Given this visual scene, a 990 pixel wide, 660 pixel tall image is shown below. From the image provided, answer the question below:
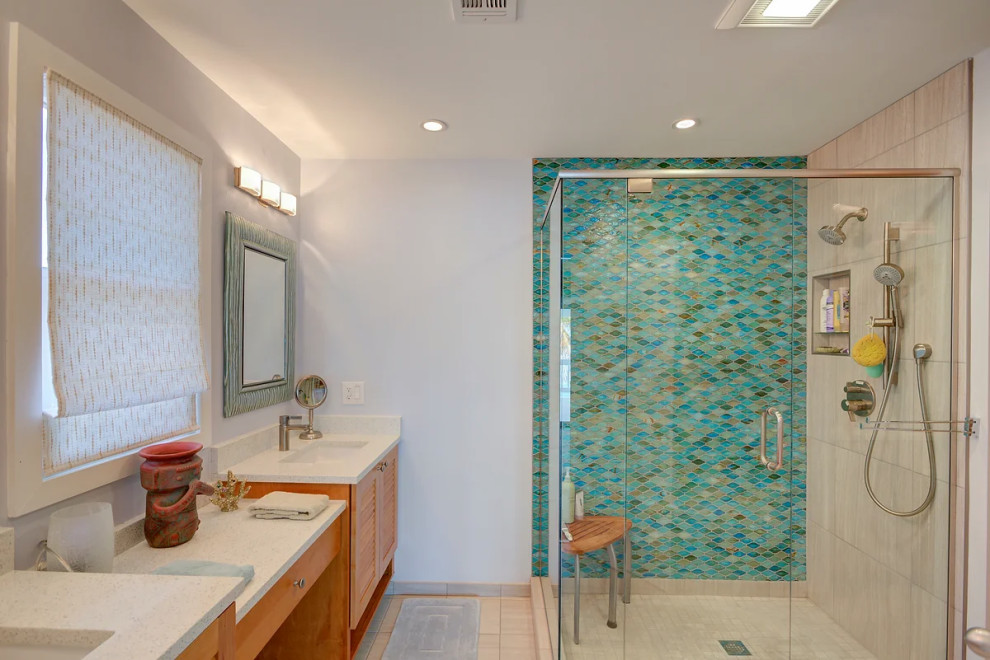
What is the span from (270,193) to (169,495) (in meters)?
1.46

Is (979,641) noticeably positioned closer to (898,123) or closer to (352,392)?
(898,123)

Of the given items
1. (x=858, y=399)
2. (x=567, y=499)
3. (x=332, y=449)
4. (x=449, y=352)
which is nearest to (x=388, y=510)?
(x=332, y=449)

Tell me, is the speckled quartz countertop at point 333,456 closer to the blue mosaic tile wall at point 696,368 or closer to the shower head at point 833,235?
the blue mosaic tile wall at point 696,368

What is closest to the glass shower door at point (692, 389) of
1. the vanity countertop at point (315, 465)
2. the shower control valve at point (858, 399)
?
the shower control valve at point (858, 399)

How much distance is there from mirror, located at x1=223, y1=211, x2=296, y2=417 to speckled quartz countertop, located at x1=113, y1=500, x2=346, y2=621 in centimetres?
60

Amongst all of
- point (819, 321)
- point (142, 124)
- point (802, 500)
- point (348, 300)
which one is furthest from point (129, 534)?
point (819, 321)

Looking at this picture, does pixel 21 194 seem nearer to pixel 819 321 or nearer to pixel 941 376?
pixel 819 321

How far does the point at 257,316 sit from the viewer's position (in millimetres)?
2379

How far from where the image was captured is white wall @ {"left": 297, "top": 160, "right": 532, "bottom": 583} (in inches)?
114

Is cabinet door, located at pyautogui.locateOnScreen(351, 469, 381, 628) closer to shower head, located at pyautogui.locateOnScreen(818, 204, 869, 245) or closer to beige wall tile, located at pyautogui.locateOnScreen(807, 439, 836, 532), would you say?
beige wall tile, located at pyautogui.locateOnScreen(807, 439, 836, 532)

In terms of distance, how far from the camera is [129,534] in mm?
1536

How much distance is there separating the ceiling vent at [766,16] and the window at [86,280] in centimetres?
186

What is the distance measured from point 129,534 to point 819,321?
2491mm

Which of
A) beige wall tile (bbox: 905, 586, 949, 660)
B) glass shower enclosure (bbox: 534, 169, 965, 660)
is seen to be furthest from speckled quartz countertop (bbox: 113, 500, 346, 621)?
beige wall tile (bbox: 905, 586, 949, 660)
